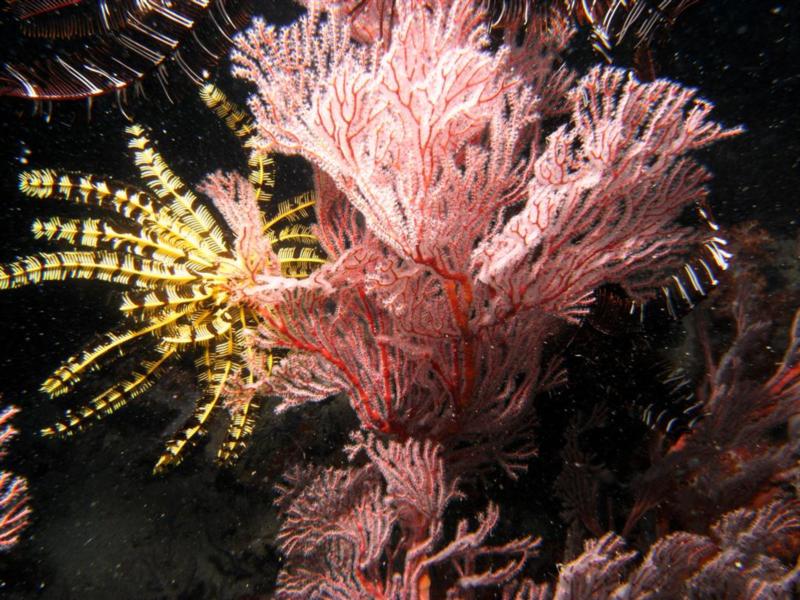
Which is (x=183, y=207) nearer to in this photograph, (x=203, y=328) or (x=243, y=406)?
(x=203, y=328)

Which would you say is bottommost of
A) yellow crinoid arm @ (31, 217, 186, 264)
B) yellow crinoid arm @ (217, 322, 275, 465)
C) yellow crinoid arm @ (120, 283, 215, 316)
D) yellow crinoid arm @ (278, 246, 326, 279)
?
yellow crinoid arm @ (217, 322, 275, 465)

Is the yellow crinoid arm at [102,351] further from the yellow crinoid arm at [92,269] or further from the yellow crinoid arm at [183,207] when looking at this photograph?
the yellow crinoid arm at [183,207]

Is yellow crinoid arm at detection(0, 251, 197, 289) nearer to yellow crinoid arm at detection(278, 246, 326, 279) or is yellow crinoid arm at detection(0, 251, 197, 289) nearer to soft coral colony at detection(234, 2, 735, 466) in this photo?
yellow crinoid arm at detection(278, 246, 326, 279)

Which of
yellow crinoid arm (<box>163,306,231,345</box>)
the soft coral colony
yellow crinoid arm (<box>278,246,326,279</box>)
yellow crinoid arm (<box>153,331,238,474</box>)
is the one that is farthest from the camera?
yellow crinoid arm (<box>278,246,326,279</box>)

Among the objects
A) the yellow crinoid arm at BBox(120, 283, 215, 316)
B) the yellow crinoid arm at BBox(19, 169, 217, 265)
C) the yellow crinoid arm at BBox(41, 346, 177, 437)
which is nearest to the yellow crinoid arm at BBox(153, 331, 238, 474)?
the yellow crinoid arm at BBox(41, 346, 177, 437)

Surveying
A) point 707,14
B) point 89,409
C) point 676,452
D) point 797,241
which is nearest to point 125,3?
point 89,409

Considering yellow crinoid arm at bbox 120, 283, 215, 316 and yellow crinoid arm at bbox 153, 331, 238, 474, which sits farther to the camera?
yellow crinoid arm at bbox 153, 331, 238, 474

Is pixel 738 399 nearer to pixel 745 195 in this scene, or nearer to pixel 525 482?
pixel 525 482

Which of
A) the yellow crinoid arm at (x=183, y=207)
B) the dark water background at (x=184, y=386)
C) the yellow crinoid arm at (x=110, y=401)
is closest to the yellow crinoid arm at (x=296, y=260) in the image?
the yellow crinoid arm at (x=183, y=207)
